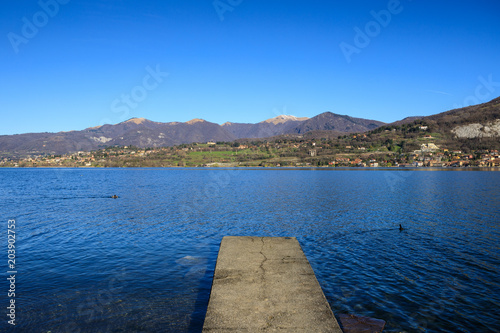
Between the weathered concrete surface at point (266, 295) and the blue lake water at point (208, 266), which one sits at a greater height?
the weathered concrete surface at point (266, 295)

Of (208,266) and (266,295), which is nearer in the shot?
(266,295)

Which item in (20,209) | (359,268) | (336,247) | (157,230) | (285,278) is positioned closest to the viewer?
(285,278)

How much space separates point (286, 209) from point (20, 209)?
36.3 metres

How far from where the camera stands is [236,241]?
58.3 feet

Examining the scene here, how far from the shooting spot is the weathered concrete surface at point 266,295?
8469 mm

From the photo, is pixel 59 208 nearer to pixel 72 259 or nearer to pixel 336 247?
pixel 72 259

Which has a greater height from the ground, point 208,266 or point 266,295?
point 266,295

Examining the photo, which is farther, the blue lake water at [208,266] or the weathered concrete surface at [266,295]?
the blue lake water at [208,266]

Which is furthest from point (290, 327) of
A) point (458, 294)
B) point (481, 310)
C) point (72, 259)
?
point (72, 259)

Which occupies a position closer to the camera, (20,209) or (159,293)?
(159,293)

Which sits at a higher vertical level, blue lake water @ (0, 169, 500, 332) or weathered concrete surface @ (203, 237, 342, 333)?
weathered concrete surface @ (203, 237, 342, 333)

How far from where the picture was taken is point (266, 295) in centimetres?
1039

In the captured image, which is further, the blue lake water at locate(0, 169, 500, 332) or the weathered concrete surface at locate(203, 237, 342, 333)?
the blue lake water at locate(0, 169, 500, 332)

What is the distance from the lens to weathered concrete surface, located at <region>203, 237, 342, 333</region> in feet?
27.8
